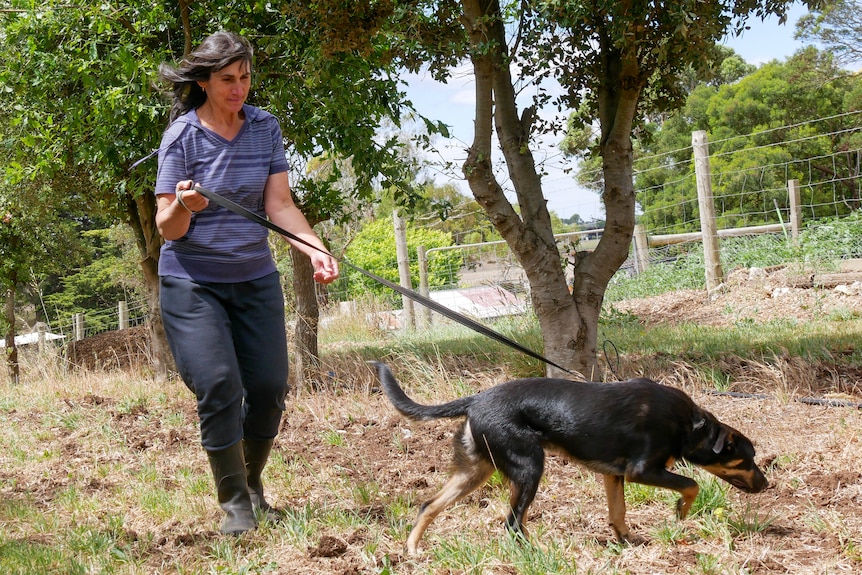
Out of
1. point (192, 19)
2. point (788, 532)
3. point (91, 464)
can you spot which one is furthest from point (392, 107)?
point (788, 532)

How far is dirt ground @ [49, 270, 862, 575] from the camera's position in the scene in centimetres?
316

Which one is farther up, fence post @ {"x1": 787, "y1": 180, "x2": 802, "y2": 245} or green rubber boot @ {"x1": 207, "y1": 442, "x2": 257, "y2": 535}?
fence post @ {"x1": 787, "y1": 180, "x2": 802, "y2": 245}

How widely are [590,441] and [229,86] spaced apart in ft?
6.95

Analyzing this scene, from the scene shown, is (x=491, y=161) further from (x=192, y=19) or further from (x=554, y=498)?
(x=192, y=19)

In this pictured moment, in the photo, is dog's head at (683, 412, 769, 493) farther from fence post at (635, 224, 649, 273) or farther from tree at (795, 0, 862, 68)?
tree at (795, 0, 862, 68)

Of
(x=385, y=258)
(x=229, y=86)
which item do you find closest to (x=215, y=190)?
(x=229, y=86)

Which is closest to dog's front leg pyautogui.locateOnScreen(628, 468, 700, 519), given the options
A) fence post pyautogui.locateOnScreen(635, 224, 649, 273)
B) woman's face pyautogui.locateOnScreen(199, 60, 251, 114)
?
woman's face pyautogui.locateOnScreen(199, 60, 251, 114)

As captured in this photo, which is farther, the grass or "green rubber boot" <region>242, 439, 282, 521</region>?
"green rubber boot" <region>242, 439, 282, 521</region>

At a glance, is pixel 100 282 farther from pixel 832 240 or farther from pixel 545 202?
pixel 545 202

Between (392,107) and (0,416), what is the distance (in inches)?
183

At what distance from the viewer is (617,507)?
344 cm

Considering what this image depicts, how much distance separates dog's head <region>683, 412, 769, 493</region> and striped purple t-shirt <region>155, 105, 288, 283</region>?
202cm

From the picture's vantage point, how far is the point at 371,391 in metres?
7.38

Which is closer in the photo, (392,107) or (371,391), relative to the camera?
(371,391)
